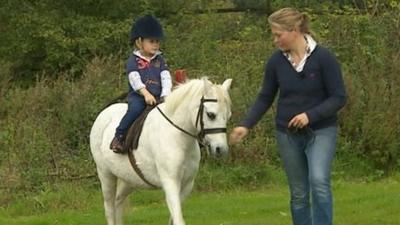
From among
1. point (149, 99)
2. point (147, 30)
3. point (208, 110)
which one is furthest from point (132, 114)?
point (208, 110)

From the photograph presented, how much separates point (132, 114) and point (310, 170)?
2359 mm

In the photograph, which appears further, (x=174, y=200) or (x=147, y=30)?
(x=147, y=30)

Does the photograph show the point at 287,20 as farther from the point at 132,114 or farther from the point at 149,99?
the point at 132,114

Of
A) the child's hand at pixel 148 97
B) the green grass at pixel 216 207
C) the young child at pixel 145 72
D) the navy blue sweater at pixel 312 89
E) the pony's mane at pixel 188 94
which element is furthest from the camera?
the green grass at pixel 216 207

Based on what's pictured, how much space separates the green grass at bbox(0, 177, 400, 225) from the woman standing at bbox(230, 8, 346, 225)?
9.78 ft

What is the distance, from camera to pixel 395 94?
13.8 meters

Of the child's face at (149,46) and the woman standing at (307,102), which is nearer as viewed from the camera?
the woman standing at (307,102)

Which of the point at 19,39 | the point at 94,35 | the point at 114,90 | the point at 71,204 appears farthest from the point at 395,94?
the point at 19,39

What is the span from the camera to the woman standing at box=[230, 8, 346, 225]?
6.62 metres

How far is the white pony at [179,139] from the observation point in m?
7.42

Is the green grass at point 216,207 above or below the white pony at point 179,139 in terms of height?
below

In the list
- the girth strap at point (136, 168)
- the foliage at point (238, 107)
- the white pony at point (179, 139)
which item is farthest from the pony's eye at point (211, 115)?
the foliage at point (238, 107)

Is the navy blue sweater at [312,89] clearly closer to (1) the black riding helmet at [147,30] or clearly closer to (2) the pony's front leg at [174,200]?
(2) the pony's front leg at [174,200]

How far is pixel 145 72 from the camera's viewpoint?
8.46 m
